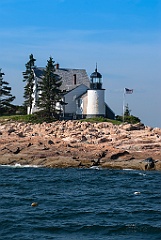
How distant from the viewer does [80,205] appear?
22.1 metres

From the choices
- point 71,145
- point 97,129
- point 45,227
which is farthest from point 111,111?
point 45,227

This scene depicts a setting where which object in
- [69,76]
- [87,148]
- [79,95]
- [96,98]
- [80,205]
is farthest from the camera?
[69,76]

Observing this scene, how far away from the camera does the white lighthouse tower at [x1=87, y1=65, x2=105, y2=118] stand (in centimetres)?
6469

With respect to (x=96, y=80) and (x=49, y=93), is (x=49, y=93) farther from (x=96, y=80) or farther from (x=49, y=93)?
(x=96, y=80)

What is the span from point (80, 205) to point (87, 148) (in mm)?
17036

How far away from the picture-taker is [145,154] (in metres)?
36.5

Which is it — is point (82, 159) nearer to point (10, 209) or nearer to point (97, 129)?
point (97, 129)

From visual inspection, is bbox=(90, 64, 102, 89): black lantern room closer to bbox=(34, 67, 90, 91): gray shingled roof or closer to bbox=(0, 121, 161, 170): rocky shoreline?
bbox=(34, 67, 90, 91): gray shingled roof

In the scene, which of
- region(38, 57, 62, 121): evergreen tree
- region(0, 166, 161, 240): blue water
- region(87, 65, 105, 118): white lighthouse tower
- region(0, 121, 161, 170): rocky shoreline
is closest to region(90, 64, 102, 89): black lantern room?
region(87, 65, 105, 118): white lighthouse tower

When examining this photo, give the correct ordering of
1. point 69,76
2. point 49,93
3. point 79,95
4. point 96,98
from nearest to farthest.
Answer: point 49,93
point 96,98
point 79,95
point 69,76

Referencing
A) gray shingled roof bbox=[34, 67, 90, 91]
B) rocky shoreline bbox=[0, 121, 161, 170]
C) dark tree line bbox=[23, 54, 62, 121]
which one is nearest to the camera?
rocky shoreline bbox=[0, 121, 161, 170]

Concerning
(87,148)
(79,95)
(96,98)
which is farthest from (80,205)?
(79,95)

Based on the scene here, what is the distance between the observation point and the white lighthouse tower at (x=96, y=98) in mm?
64688

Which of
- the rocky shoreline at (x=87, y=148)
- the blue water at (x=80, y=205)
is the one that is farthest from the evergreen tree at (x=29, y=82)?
the blue water at (x=80, y=205)
